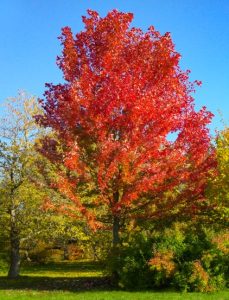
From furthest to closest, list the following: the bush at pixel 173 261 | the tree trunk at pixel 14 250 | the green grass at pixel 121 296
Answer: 1. the tree trunk at pixel 14 250
2. the bush at pixel 173 261
3. the green grass at pixel 121 296

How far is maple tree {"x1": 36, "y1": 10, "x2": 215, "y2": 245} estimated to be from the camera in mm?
16406

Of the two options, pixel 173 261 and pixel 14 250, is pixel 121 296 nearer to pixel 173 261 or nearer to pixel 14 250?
pixel 173 261

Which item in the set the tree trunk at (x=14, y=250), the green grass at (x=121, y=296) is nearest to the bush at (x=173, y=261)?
the green grass at (x=121, y=296)

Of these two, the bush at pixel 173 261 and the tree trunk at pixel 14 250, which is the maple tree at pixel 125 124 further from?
the tree trunk at pixel 14 250

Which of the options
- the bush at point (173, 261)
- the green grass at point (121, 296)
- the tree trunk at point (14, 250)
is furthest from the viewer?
the tree trunk at point (14, 250)

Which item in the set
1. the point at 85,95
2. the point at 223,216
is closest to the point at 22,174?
the point at 85,95

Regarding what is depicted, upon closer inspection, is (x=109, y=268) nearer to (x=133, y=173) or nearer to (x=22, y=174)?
(x=133, y=173)

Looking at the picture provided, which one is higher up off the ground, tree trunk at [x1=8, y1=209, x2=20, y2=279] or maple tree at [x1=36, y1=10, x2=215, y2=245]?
maple tree at [x1=36, y1=10, x2=215, y2=245]

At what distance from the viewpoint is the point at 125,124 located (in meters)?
16.7

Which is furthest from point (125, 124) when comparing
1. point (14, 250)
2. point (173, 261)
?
point (14, 250)

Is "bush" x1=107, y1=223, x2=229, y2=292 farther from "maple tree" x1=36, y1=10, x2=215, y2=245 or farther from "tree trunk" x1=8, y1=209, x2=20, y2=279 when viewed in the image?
"tree trunk" x1=8, y1=209, x2=20, y2=279

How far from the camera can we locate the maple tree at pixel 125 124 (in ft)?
53.8

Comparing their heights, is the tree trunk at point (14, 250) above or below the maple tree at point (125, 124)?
below

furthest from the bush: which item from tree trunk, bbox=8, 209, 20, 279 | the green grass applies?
tree trunk, bbox=8, 209, 20, 279
